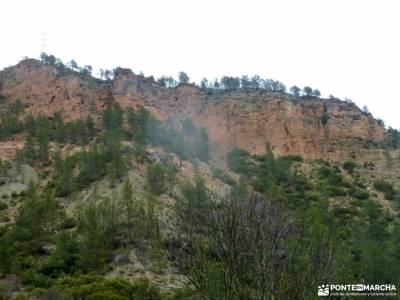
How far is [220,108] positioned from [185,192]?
5902 centimetres

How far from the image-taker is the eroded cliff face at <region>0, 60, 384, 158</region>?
9106cm

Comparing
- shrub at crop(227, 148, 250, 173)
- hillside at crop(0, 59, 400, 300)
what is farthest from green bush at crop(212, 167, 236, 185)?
shrub at crop(227, 148, 250, 173)

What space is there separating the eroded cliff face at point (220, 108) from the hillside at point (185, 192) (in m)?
0.31

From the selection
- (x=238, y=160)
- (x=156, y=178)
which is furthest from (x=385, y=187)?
(x=156, y=178)

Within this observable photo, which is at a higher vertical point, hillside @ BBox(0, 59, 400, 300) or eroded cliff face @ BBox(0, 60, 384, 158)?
eroded cliff face @ BBox(0, 60, 384, 158)

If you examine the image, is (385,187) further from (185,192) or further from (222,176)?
(185,192)

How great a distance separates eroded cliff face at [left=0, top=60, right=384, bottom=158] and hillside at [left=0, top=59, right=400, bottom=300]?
1.02ft

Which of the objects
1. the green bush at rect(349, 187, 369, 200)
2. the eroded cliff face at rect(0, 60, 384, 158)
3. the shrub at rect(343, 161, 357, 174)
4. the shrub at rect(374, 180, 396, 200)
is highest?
the eroded cliff face at rect(0, 60, 384, 158)

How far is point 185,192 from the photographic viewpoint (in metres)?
42.7

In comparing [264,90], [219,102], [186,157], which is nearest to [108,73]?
[219,102]

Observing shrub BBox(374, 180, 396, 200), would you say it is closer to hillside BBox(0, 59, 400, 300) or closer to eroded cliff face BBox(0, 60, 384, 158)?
hillside BBox(0, 59, 400, 300)

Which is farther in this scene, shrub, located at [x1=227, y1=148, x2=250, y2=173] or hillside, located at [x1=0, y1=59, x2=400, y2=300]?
shrub, located at [x1=227, y1=148, x2=250, y2=173]

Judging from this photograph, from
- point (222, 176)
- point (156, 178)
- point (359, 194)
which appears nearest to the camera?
point (156, 178)

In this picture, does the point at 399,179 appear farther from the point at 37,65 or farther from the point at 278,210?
the point at 37,65
